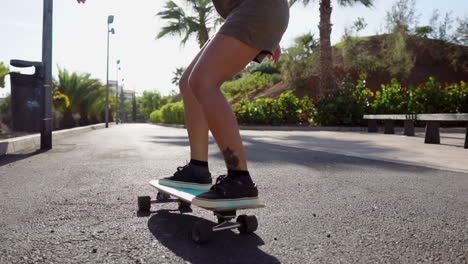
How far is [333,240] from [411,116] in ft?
27.6

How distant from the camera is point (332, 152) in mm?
6688

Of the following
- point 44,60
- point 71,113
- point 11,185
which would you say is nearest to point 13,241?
point 11,185

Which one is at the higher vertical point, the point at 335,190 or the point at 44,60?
the point at 44,60

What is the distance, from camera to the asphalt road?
6.00 ft

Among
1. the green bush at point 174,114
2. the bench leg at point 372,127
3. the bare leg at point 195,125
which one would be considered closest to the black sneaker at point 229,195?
the bare leg at point 195,125

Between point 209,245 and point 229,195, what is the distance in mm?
255

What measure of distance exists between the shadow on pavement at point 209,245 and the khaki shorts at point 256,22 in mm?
1007

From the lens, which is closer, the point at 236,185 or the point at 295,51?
the point at 236,185

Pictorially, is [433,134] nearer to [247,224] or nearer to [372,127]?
[372,127]

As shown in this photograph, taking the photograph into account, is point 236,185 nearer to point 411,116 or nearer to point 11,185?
point 11,185

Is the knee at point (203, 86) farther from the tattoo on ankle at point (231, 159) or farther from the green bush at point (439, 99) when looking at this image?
the green bush at point (439, 99)

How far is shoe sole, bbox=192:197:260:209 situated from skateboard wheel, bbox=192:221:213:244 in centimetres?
10

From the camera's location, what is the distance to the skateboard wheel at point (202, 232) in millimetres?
1931

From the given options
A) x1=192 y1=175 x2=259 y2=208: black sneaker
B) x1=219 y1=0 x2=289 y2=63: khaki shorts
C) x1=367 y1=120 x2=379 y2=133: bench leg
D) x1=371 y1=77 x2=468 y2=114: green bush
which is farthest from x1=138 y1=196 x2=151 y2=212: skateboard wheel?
x1=371 y1=77 x2=468 y2=114: green bush
